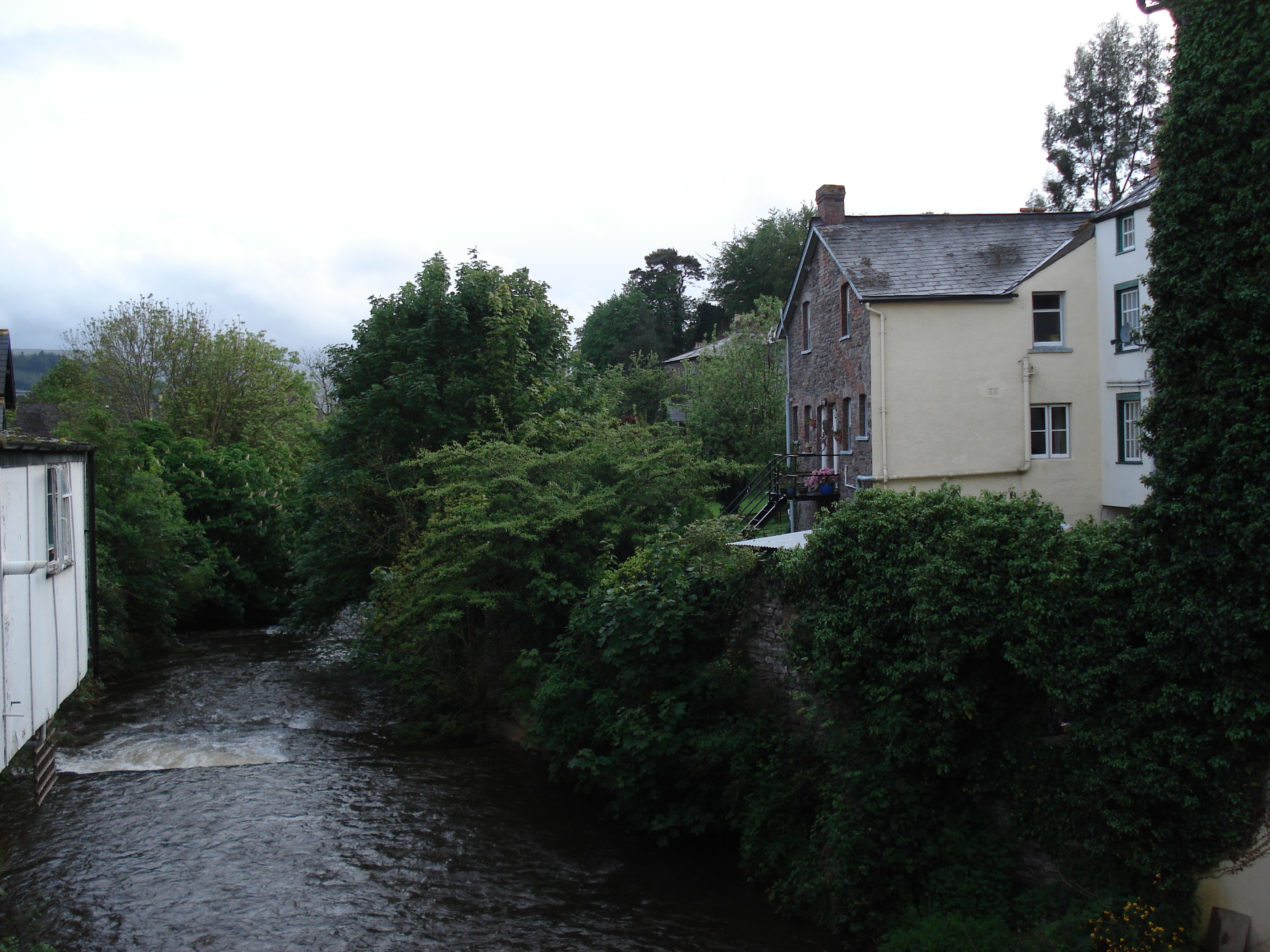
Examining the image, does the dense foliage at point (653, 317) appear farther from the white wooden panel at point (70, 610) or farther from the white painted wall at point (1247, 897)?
the white painted wall at point (1247, 897)

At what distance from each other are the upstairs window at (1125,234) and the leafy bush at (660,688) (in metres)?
12.8

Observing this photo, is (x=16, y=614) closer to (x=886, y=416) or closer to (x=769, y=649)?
(x=769, y=649)

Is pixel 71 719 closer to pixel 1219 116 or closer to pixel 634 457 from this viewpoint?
pixel 634 457

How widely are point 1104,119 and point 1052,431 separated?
24623 mm

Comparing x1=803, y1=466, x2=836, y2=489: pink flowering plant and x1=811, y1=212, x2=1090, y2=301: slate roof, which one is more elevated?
x1=811, y1=212, x2=1090, y2=301: slate roof

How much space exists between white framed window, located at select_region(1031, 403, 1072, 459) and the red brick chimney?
7.11 metres

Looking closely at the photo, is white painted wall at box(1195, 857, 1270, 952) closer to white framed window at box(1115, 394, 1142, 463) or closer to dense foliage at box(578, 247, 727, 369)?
white framed window at box(1115, 394, 1142, 463)

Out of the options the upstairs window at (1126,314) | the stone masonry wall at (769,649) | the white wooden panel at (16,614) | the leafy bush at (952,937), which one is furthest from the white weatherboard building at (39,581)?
the upstairs window at (1126,314)

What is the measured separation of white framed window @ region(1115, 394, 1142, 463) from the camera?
21.2 metres

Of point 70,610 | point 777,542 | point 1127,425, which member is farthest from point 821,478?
point 70,610

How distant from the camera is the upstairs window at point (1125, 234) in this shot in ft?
68.8

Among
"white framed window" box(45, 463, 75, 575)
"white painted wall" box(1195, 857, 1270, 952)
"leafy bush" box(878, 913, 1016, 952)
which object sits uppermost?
"white framed window" box(45, 463, 75, 575)

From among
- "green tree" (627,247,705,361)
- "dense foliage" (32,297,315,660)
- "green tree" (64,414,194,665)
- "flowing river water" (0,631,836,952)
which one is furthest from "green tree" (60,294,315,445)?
"green tree" (627,247,705,361)

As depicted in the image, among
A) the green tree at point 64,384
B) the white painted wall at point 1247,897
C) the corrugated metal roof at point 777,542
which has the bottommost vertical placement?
the white painted wall at point 1247,897
